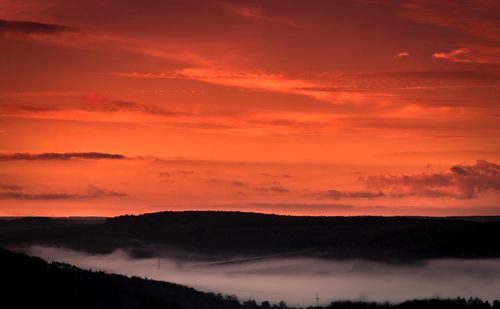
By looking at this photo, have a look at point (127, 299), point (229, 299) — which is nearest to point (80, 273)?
point (127, 299)

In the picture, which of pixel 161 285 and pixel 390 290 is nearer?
pixel 161 285

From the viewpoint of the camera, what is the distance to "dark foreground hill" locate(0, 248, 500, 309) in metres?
123

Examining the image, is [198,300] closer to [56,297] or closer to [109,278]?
[109,278]

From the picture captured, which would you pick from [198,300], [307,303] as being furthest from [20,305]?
[307,303]

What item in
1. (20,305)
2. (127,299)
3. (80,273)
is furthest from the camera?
(80,273)

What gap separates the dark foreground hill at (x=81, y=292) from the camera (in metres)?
123

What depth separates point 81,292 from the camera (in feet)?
421

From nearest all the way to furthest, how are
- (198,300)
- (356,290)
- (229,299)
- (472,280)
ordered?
(198,300)
(229,299)
(472,280)
(356,290)

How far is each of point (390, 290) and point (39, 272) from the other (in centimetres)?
6563

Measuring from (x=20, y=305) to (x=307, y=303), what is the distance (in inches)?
2468

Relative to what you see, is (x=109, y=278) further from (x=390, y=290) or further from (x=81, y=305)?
(x=390, y=290)

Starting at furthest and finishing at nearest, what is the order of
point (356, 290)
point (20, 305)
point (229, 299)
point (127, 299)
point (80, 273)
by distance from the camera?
point (356, 290)
point (229, 299)
point (80, 273)
point (127, 299)
point (20, 305)

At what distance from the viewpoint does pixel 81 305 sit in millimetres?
123375

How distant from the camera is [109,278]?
140000 millimetres
